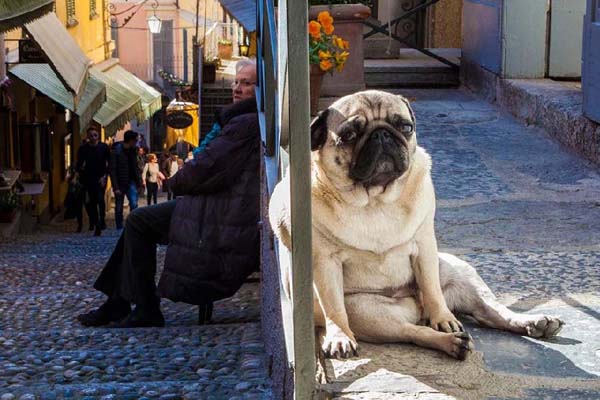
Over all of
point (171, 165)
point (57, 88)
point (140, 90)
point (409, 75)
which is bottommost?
point (171, 165)

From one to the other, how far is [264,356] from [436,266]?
2.77 meters

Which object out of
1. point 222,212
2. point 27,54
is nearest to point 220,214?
point 222,212

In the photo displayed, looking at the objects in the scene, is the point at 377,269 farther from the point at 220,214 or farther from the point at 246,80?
the point at 246,80

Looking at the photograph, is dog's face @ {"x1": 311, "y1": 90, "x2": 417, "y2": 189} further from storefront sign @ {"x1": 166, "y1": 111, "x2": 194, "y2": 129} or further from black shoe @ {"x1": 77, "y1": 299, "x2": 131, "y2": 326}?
storefront sign @ {"x1": 166, "y1": 111, "x2": 194, "y2": 129}

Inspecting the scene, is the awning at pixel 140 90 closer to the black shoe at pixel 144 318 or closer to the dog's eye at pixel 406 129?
the black shoe at pixel 144 318

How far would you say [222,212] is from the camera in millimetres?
6664

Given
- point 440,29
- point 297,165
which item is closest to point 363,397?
point 297,165

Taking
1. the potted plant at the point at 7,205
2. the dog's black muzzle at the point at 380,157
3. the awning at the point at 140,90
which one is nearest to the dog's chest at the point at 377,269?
the dog's black muzzle at the point at 380,157

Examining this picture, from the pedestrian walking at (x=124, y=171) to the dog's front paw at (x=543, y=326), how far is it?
1392 cm

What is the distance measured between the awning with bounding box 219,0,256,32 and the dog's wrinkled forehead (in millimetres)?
6396

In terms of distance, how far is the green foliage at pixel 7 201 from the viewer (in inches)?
639

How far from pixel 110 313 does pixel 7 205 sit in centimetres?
881

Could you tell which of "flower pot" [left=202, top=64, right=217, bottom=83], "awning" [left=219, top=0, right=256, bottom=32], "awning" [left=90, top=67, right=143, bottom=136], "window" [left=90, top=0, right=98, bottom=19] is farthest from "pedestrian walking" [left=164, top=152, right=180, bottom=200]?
"awning" [left=219, top=0, right=256, bottom=32]

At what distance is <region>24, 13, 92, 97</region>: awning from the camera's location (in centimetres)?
1530
